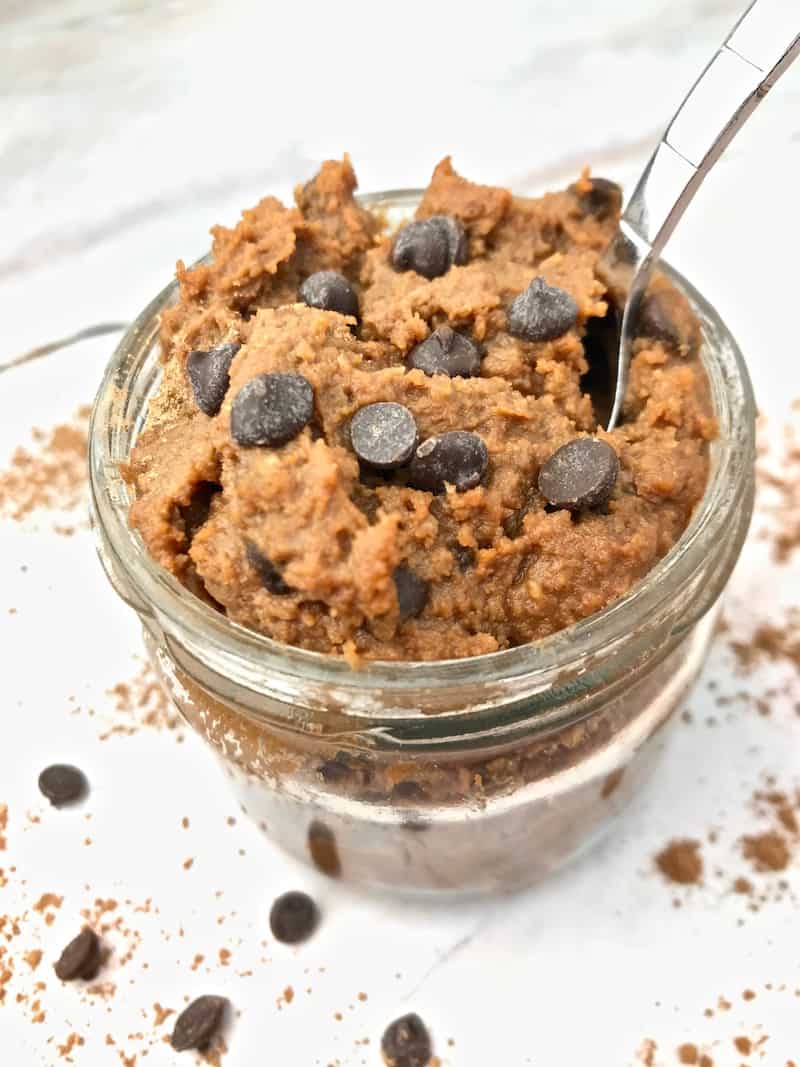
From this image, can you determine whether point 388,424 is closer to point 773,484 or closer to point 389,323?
point 389,323

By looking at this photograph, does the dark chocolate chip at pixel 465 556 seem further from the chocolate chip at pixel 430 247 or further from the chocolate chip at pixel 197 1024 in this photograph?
the chocolate chip at pixel 197 1024

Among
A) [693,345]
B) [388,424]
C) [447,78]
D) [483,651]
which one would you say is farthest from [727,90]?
[447,78]

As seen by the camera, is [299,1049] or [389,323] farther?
[299,1049]

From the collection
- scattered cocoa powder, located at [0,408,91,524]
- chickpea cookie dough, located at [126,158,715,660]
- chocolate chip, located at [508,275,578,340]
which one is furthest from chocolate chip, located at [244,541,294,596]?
scattered cocoa powder, located at [0,408,91,524]

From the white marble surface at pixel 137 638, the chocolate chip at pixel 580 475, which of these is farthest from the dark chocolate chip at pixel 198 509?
the white marble surface at pixel 137 638

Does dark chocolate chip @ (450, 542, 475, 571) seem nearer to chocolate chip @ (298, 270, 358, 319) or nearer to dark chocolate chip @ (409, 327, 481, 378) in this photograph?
dark chocolate chip @ (409, 327, 481, 378)

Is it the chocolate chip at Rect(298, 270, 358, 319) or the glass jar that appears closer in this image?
the glass jar
